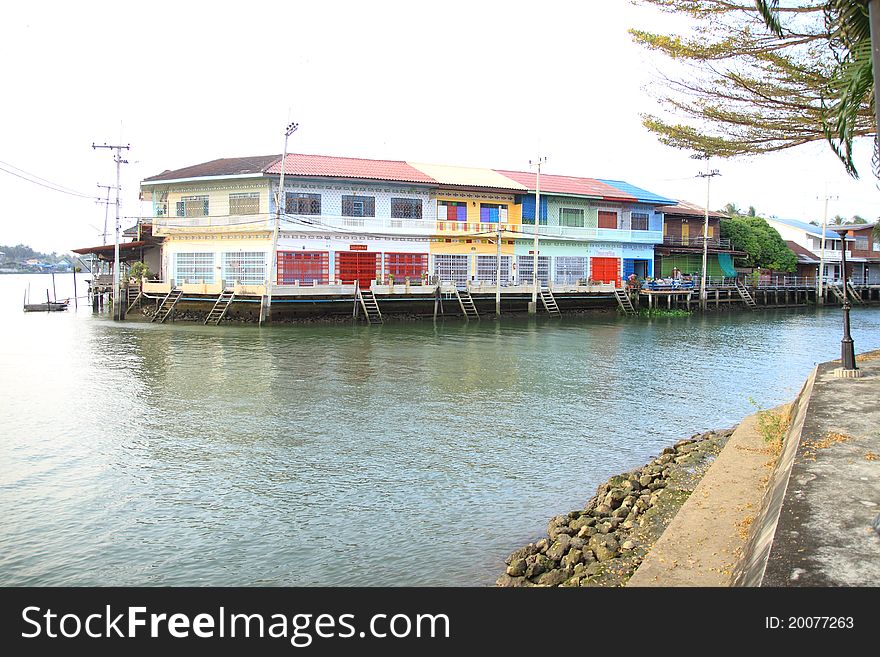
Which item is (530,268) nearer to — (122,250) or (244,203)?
(244,203)

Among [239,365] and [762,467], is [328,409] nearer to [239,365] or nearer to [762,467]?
[239,365]

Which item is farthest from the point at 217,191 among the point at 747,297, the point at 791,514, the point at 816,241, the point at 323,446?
the point at 816,241

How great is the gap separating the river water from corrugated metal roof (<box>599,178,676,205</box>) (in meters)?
24.5

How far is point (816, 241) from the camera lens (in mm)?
68562

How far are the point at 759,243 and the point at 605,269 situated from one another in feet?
59.1

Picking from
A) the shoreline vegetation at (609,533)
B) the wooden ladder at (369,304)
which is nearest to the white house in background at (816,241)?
the wooden ladder at (369,304)

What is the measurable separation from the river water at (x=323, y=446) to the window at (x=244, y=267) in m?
12.1

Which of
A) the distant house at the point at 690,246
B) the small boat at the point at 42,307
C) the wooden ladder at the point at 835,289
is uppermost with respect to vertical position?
the distant house at the point at 690,246

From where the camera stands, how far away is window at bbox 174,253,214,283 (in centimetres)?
4153

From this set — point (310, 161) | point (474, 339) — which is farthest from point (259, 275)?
point (474, 339)

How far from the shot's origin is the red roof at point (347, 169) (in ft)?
130

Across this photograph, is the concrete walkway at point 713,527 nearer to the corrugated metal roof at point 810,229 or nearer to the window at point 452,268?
the window at point 452,268

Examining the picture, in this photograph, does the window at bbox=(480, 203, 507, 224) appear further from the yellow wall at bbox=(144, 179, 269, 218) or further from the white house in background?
the white house in background

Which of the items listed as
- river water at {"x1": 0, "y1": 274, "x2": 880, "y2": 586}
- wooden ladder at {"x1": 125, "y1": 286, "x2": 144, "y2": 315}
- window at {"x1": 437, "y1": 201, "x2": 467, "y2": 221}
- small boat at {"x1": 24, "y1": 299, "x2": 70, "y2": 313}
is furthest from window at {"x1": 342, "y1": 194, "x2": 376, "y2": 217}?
small boat at {"x1": 24, "y1": 299, "x2": 70, "y2": 313}
